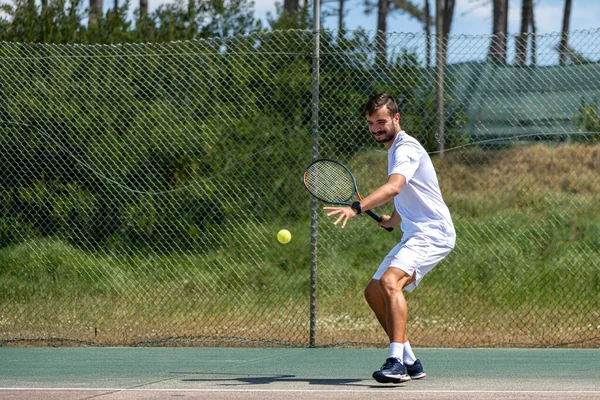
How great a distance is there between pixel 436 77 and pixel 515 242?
1.97 metres

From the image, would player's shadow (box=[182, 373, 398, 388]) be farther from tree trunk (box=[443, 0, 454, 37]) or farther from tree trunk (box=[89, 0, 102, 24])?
tree trunk (box=[443, 0, 454, 37])

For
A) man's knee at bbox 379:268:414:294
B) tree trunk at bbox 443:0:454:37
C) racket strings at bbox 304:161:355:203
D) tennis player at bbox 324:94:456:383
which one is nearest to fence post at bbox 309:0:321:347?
racket strings at bbox 304:161:355:203

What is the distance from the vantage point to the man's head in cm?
580

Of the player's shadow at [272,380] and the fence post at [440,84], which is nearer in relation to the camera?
the player's shadow at [272,380]

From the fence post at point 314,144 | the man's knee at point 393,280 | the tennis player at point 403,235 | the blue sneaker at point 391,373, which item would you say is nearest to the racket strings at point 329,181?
the tennis player at point 403,235

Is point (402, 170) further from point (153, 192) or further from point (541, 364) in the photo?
point (153, 192)

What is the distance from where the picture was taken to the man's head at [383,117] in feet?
19.0

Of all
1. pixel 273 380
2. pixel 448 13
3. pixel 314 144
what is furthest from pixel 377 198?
pixel 448 13

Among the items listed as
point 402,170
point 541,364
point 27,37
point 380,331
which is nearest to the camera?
point 402,170

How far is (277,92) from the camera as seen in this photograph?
892 centimetres

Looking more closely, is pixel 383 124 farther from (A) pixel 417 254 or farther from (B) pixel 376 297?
(B) pixel 376 297

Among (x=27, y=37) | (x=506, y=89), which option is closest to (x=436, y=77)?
(x=506, y=89)

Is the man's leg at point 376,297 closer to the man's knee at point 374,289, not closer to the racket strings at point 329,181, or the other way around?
the man's knee at point 374,289

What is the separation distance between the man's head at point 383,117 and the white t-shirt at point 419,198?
6 cm
